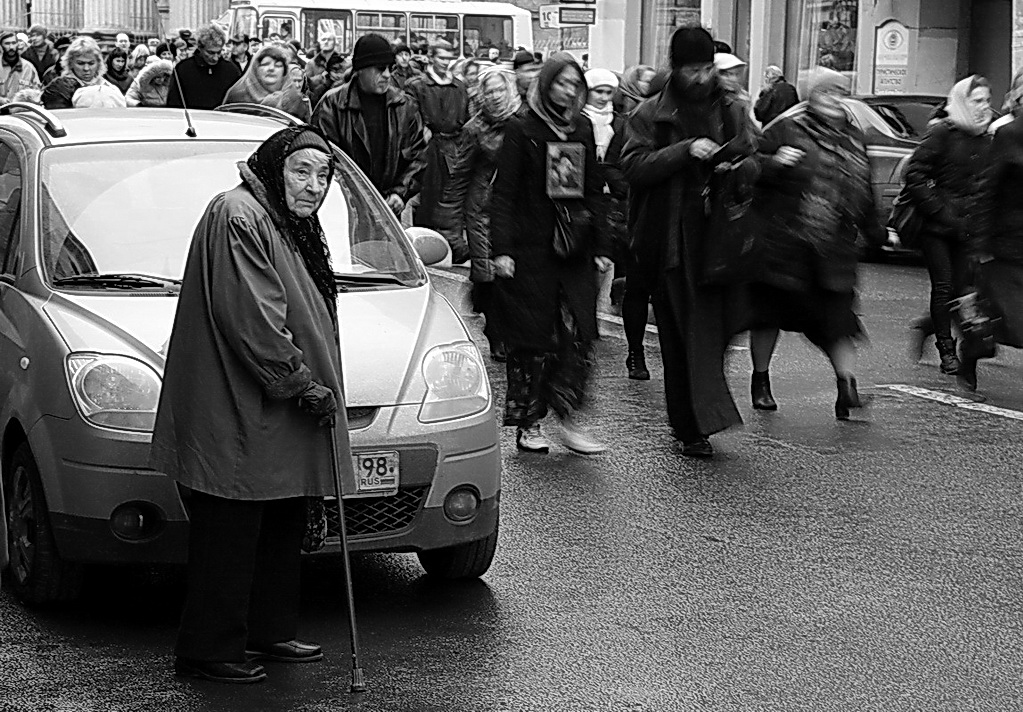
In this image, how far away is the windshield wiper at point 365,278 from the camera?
6.90m

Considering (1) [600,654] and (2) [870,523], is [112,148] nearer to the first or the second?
(1) [600,654]

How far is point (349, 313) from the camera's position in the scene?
21.5 ft

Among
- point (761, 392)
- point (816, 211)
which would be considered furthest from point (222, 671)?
point (761, 392)

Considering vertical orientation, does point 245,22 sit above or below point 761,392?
above

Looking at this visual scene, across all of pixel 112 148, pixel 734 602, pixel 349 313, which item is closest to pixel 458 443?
pixel 349 313

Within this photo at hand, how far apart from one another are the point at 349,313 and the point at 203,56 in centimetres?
781

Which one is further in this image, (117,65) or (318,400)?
(117,65)

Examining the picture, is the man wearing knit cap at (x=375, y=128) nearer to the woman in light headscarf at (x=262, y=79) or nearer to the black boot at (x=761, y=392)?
the woman in light headscarf at (x=262, y=79)

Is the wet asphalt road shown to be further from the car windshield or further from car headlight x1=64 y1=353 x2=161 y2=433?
the car windshield

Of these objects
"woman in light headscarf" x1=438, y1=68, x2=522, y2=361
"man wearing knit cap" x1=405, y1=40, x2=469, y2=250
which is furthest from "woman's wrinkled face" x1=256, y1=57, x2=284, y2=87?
"man wearing knit cap" x1=405, y1=40, x2=469, y2=250

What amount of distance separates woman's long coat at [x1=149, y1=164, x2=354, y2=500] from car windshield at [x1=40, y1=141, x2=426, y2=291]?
1366 millimetres

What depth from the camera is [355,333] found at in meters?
6.38

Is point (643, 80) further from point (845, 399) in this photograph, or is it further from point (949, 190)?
point (845, 399)

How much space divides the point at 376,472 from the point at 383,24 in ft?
99.2
